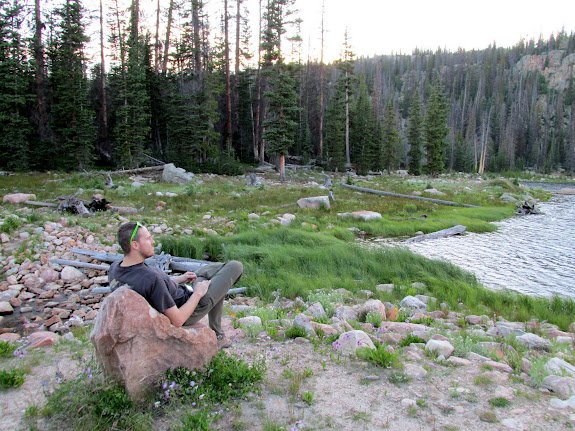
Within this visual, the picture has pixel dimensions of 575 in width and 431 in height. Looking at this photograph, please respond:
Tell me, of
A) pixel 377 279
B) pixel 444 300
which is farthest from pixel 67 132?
pixel 444 300

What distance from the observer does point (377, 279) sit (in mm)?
8766

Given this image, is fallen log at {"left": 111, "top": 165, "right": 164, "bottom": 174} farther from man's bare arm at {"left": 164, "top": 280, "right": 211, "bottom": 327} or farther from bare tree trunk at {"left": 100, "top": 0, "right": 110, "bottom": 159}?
man's bare arm at {"left": 164, "top": 280, "right": 211, "bottom": 327}

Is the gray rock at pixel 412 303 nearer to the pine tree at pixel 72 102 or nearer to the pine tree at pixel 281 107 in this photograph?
the pine tree at pixel 281 107

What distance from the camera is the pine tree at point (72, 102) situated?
23.6m

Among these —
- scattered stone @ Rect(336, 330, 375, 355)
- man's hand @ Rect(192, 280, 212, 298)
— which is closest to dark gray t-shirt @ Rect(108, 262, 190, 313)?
man's hand @ Rect(192, 280, 212, 298)

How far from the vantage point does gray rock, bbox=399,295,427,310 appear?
6754 mm

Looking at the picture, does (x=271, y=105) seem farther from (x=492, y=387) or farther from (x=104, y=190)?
(x=492, y=387)

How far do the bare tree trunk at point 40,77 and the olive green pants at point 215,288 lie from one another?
26.7 metres

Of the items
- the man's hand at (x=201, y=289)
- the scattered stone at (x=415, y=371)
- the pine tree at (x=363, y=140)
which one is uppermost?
the pine tree at (x=363, y=140)

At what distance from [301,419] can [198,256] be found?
7.19m

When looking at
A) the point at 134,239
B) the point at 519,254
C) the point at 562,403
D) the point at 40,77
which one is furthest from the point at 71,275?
the point at 40,77

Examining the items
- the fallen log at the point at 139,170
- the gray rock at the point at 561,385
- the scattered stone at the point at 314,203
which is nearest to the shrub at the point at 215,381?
the gray rock at the point at 561,385

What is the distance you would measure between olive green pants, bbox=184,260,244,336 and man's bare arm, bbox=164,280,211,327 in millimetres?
151

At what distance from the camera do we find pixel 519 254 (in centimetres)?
1168
